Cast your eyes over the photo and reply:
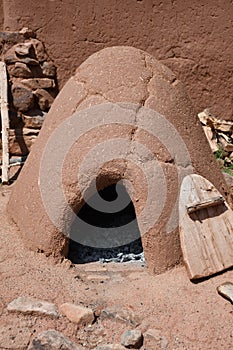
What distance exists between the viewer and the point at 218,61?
5773 mm

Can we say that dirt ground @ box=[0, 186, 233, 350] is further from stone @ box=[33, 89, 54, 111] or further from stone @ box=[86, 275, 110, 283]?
stone @ box=[33, 89, 54, 111]

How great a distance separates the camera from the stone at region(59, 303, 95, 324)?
287 centimetres

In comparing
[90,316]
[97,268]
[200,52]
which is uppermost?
[200,52]

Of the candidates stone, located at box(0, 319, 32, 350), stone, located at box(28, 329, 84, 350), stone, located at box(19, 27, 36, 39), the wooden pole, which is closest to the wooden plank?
stone, located at box(28, 329, 84, 350)

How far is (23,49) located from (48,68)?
0.36m

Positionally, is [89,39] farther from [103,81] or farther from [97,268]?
[97,268]

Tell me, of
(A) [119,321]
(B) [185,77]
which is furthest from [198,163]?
(B) [185,77]

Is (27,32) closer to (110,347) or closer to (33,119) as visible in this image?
(33,119)

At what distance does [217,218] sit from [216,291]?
0.54m

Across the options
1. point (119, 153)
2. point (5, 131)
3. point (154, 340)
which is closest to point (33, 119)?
point (5, 131)

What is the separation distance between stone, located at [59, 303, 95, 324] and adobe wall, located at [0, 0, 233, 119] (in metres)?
3.35

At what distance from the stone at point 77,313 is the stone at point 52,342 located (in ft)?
0.48

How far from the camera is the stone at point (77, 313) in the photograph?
9.41 ft

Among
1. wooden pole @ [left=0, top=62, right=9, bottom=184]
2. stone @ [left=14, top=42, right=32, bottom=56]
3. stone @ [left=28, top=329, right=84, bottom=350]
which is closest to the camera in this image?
stone @ [left=28, top=329, right=84, bottom=350]
